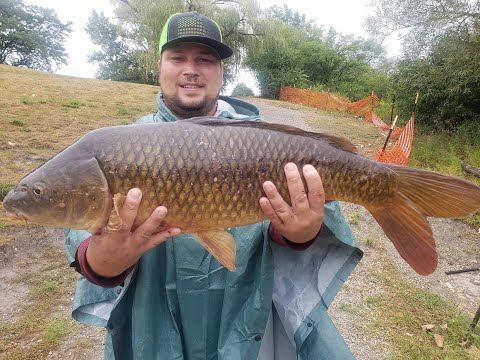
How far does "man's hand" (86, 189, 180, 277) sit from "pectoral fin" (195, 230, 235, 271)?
0.12 metres

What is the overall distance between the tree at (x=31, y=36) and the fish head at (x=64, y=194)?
3099 centimetres

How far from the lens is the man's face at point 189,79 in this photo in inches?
75.4

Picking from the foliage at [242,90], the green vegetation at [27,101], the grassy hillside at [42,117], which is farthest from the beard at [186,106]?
the foliage at [242,90]

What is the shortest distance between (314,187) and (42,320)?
2.36 meters

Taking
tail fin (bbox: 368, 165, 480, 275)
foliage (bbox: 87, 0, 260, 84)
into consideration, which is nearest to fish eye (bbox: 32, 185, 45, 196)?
tail fin (bbox: 368, 165, 480, 275)

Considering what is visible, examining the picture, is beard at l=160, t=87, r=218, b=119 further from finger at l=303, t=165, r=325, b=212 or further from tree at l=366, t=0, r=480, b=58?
tree at l=366, t=0, r=480, b=58

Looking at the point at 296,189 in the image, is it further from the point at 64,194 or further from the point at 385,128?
the point at 385,128

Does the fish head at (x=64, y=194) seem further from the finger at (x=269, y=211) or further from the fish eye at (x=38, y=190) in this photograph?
the finger at (x=269, y=211)

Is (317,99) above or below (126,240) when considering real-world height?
below

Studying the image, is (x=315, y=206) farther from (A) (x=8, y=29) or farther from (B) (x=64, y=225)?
(A) (x=8, y=29)

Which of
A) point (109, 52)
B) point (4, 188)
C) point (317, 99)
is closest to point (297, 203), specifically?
point (4, 188)

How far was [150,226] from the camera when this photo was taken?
129 centimetres

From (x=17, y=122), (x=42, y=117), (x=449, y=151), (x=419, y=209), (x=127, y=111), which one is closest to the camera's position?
(x=419, y=209)

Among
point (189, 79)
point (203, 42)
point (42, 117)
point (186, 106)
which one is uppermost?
point (203, 42)
